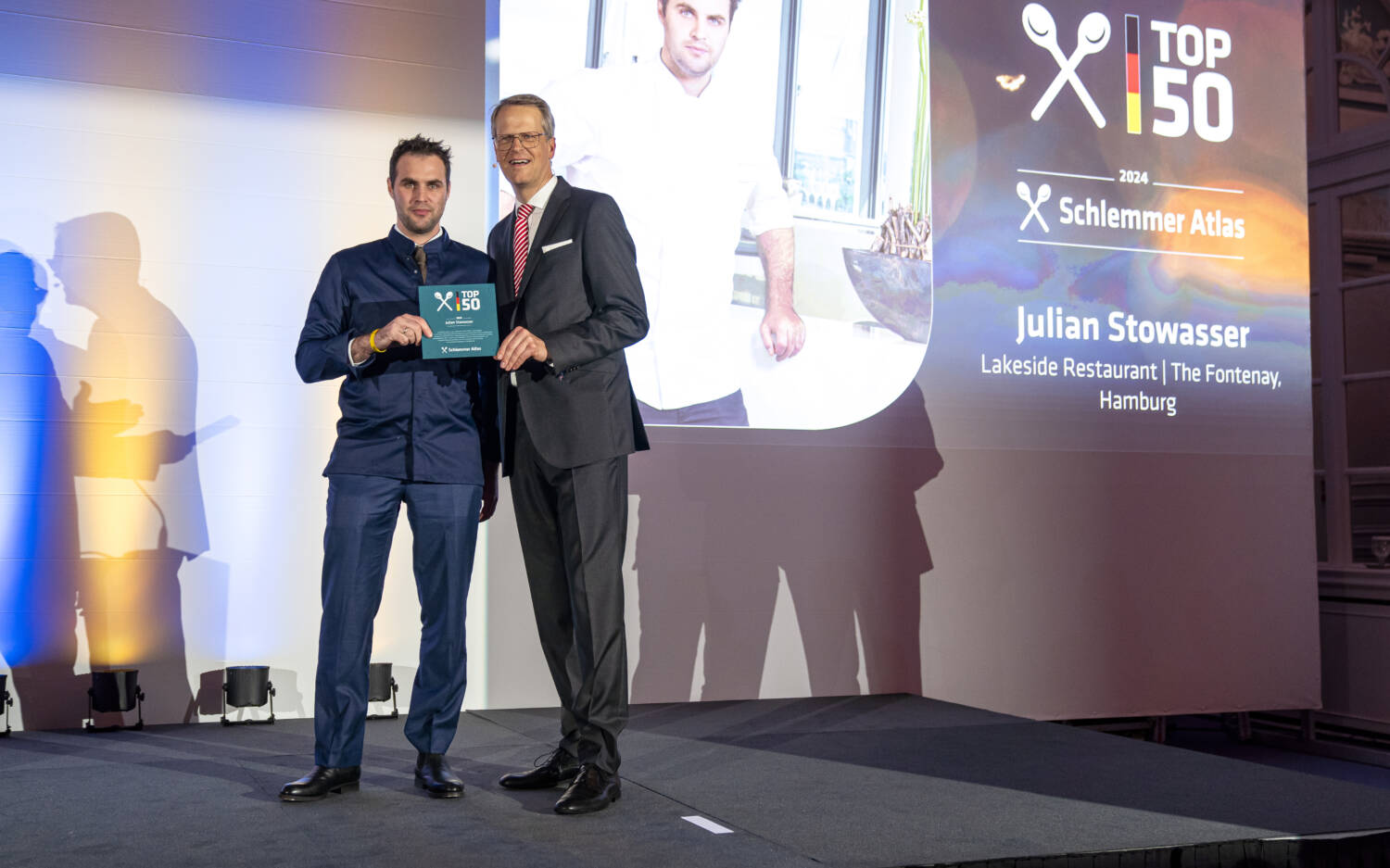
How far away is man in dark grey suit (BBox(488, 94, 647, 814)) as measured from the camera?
252 cm

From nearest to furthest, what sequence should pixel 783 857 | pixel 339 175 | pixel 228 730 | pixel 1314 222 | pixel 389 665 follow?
pixel 783 857 < pixel 228 730 < pixel 389 665 < pixel 339 175 < pixel 1314 222

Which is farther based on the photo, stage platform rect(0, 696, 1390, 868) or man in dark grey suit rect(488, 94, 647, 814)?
man in dark grey suit rect(488, 94, 647, 814)

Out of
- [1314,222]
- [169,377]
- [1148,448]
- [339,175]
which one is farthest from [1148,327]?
[169,377]

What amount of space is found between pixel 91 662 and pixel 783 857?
275 centimetres

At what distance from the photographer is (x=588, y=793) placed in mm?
2430

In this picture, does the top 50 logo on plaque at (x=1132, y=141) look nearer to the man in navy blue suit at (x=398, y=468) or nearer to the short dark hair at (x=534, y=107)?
the short dark hair at (x=534, y=107)

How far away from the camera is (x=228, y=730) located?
3.80 metres

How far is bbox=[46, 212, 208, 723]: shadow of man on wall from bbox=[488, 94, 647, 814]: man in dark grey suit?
1.88 meters

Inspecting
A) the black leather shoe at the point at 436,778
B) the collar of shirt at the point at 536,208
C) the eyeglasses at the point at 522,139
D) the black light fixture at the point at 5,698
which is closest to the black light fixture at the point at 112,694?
the black light fixture at the point at 5,698

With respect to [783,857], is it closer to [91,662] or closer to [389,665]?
[389,665]

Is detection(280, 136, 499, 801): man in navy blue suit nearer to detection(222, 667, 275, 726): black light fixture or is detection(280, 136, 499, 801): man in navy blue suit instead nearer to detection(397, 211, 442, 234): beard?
detection(397, 211, 442, 234): beard

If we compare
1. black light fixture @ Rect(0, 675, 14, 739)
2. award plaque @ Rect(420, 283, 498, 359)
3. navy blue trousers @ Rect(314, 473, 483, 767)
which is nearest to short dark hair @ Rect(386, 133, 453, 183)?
award plaque @ Rect(420, 283, 498, 359)

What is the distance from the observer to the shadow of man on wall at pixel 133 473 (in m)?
4.00

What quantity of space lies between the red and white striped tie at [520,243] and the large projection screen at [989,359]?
6.25 feet
